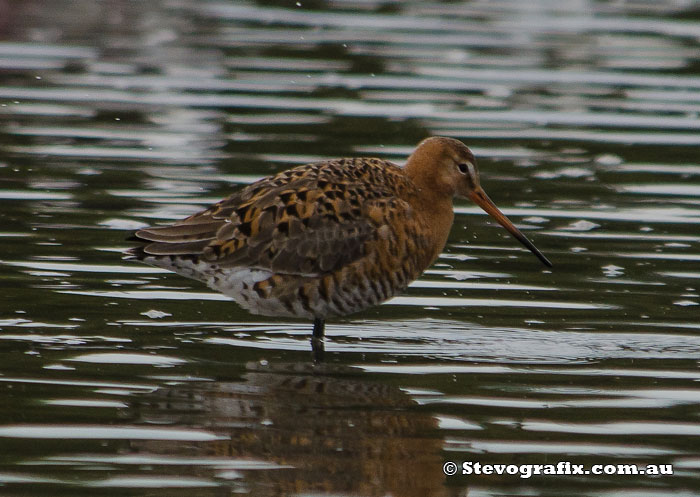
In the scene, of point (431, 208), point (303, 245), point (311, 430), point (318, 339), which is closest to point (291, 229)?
point (303, 245)

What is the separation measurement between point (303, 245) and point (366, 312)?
1.28 m

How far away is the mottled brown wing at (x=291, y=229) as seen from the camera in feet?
31.5

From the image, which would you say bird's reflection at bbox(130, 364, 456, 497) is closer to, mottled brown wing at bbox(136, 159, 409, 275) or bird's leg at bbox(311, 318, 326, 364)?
bird's leg at bbox(311, 318, 326, 364)

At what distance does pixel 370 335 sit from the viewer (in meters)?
9.98

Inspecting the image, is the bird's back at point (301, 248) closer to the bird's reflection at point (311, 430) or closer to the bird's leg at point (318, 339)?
the bird's leg at point (318, 339)

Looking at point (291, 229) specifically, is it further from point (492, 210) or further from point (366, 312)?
point (492, 210)

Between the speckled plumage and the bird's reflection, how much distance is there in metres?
0.65

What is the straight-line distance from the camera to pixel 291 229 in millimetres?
9648

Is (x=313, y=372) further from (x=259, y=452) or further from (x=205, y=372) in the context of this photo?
(x=259, y=452)

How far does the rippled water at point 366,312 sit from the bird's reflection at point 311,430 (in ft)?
0.06

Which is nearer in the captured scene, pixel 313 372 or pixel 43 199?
pixel 313 372

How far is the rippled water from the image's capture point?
7.50 metres

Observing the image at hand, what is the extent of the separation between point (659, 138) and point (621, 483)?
927cm

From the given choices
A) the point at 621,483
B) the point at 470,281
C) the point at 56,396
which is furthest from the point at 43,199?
the point at 621,483
